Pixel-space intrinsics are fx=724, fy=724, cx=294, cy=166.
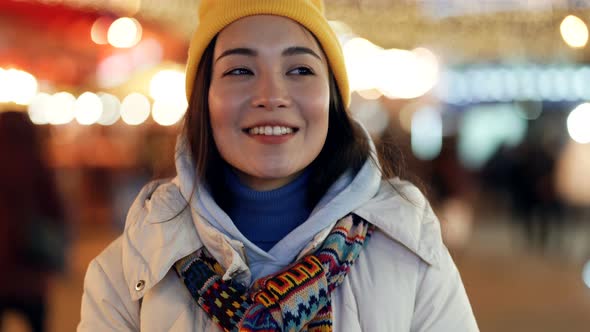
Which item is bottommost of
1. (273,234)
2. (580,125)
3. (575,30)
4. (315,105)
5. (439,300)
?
(580,125)

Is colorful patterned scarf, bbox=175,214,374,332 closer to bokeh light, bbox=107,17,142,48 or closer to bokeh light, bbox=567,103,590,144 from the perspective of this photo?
bokeh light, bbox=107,17,142,48

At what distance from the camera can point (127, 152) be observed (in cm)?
1353

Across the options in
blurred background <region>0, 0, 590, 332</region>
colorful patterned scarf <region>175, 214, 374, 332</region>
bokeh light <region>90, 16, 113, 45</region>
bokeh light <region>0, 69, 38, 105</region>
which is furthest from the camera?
bokeh light <region>0, 69, 38, 105</region>

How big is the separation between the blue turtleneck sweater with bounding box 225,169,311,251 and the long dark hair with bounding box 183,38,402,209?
4 centimetres

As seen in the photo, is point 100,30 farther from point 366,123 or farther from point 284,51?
point 284,51

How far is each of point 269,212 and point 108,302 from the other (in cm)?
47

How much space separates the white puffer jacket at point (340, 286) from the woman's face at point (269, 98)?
16 cm

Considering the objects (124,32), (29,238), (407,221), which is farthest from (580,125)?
(407,221)

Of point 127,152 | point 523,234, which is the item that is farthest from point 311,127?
point 127,152

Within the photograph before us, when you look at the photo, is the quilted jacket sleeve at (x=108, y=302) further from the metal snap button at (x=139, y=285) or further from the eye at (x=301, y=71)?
the eye at (x=301, y=71)

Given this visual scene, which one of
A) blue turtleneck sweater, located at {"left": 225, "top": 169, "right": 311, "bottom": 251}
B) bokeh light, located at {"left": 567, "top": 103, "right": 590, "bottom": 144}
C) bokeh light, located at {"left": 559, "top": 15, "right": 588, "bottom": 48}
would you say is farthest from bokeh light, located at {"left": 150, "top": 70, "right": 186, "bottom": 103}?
blue turtleneck sweater, located at {"left": 225, "top": 169, "right": 311, "bottom": 251}

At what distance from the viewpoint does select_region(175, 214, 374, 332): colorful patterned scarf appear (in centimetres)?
163

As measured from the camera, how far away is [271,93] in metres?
1.75

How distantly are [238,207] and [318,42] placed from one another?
49cm
